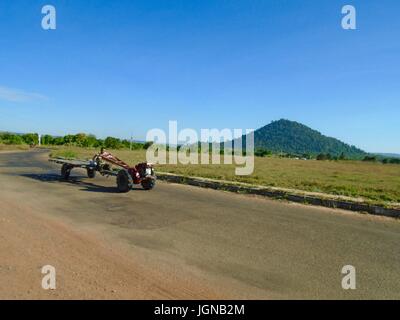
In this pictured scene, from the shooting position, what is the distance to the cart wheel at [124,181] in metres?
12.6

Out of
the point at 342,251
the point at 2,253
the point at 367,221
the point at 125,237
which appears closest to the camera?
the point at 2,253

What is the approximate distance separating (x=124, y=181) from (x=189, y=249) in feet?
22.0

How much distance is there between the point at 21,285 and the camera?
4.63 meters

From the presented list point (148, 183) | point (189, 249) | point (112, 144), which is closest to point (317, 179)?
point (148, 183)

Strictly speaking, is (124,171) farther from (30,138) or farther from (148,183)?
(30,138)

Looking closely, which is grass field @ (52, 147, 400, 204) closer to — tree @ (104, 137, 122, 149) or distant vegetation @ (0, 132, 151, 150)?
tree @ (104, 137, 122, 149)

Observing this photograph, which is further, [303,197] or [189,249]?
[303,197]

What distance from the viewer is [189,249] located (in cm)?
649

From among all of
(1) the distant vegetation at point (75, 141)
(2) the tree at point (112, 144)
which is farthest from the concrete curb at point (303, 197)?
(2) the tree at point (112, 144)

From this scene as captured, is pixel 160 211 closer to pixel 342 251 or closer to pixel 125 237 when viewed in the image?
pixel 125 237
